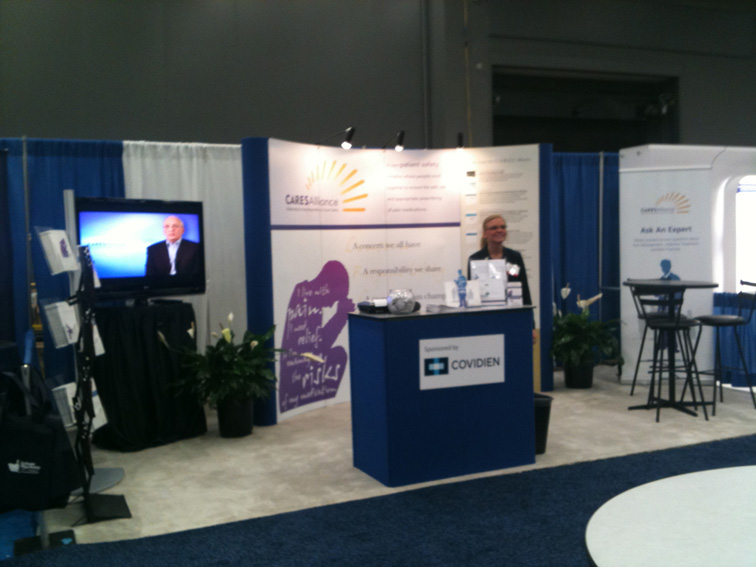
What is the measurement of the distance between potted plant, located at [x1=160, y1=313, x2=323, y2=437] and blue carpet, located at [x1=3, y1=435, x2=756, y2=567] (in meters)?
1.59

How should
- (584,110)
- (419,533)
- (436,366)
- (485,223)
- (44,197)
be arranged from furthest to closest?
(584,110) < (485,223) < (44,197) < (436,366) < (419,533)

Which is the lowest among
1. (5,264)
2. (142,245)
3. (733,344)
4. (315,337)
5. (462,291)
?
(733,344)

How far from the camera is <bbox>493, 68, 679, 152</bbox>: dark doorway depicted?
852cm

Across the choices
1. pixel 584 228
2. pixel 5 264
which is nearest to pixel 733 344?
pixel 584 228

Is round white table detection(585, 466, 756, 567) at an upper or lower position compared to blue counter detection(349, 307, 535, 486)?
upper

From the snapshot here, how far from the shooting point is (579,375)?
21.0 feet

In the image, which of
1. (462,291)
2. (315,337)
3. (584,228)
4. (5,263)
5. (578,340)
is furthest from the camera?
(584,228)

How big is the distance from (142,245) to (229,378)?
1.10 m

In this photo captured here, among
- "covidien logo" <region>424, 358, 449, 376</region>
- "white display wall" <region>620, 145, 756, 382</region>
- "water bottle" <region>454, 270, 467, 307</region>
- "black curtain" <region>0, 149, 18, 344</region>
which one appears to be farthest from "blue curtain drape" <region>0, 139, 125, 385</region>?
"white display wall" <region>620, 145, 756, 382</region>

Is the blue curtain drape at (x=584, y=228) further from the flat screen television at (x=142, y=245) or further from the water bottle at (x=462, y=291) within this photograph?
the flat screen television at (x=142, y=245)

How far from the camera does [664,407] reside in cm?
550

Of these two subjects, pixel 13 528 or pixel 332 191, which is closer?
pixel 13 528

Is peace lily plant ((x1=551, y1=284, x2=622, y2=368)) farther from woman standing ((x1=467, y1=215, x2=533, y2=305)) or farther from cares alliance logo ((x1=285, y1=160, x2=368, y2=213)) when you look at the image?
cares alliance logo ((x1=285, y1=160, x2=368, y2=213))

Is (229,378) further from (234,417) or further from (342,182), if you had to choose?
(342,182)
